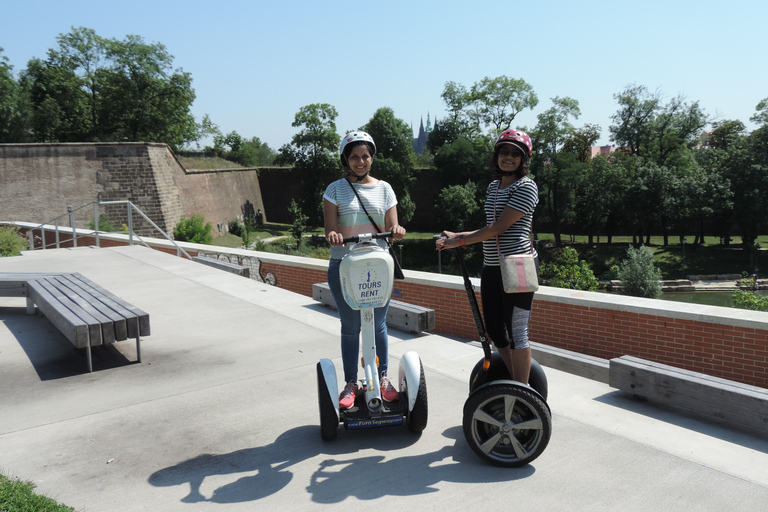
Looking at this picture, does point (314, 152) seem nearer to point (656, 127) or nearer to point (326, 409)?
point (656, 127)

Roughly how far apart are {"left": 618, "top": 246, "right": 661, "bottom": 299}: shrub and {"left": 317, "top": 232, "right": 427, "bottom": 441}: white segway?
31263 millimetres

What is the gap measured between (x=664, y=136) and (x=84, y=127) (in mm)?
45447

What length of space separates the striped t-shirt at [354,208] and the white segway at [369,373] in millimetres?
212

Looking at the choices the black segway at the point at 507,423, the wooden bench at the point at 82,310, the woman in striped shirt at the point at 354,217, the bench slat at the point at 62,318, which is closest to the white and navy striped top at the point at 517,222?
the woman in striped shirt at the point at 354,217

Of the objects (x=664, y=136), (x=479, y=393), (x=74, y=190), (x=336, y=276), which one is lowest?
(x=479, y=393)

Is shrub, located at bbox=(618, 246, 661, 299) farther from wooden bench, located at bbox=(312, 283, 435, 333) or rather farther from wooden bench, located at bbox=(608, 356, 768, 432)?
wooden bench, located at bbox=(608, 356, 768, 432)

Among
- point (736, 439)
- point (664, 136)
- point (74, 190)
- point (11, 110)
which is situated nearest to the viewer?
point (736, 439)

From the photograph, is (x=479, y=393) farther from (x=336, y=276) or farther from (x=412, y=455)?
(x=336, y=276)

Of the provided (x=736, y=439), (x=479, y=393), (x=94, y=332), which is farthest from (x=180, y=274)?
(x=736, y=439)

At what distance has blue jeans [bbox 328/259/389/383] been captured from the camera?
11.0 feet

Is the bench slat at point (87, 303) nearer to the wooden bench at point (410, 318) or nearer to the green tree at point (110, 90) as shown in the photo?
the wooden bench at point (410, 318)

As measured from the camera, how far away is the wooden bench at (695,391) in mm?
3432

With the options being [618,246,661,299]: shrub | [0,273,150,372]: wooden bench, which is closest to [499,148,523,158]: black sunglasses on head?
[0,273,150,372]: wooden bench

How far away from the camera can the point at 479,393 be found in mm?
2939
